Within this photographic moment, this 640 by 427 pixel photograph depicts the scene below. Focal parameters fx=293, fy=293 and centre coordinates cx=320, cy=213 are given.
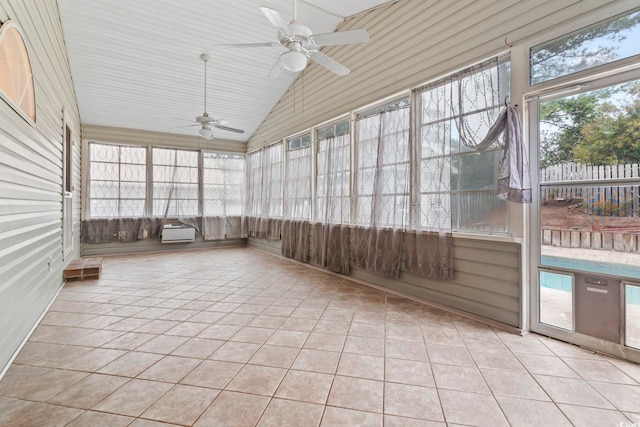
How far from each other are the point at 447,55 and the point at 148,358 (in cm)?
414

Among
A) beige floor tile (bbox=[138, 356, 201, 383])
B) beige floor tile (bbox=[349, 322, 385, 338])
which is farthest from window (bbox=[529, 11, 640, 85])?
beige floor tile (bbox=[138, 356, 201, 383])

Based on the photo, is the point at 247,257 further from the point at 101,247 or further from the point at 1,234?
the point at 1,234

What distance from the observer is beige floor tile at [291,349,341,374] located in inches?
85.0

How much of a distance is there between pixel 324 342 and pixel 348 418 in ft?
3.05

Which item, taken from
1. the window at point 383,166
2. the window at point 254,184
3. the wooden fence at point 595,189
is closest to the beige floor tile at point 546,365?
the wooden fence at point 595,189

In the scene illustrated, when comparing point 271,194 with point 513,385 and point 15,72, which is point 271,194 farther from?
point 513,385

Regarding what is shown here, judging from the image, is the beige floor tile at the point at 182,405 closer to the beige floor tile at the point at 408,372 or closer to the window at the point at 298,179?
the beige floor tile at the point at 408,372

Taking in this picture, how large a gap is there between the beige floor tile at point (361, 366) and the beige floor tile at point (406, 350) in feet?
0.49

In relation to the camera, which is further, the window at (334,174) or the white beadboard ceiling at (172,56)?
the window at (334,174)

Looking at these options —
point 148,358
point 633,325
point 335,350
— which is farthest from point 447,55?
point 148,358

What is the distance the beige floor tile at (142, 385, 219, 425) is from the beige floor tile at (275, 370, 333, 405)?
1.46ft

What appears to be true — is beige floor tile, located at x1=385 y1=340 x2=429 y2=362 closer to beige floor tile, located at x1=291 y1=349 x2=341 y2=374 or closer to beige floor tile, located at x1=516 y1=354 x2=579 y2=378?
beige floor tile, located at x1=291 y1=349 x2=341 y2=374

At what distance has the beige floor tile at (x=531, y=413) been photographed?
1.61 meters

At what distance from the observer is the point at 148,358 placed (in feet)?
7.53
